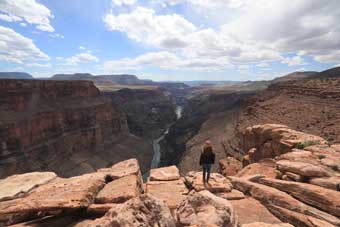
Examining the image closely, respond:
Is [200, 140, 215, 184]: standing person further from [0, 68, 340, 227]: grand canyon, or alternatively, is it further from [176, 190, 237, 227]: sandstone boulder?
[176, 190, 237, 227]: sandstone boulder

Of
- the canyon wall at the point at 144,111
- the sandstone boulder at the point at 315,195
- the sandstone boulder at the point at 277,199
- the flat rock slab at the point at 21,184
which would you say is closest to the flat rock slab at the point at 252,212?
the sandstone boulder at the point at 277,199

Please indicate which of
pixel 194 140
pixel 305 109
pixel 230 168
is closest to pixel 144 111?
pixel 194 140

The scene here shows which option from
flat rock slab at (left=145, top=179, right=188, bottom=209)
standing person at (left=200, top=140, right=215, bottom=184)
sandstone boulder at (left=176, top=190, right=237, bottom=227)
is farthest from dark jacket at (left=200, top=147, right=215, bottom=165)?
sandstone boulder at (left=176, top=190, right=237, bottom=227)

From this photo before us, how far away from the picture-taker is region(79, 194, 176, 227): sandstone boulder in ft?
19.6

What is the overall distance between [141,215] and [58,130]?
50.6 m

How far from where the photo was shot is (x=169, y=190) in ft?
38.7

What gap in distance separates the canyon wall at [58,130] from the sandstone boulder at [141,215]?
3725cm

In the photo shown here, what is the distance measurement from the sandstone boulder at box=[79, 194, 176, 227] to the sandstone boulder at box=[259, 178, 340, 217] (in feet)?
19.0

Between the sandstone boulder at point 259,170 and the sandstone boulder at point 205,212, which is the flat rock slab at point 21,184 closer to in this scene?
the sandstone boulder at point 205,212

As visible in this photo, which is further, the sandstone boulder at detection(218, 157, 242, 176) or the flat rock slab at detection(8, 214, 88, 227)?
the sandstone boulder at detection(218, 157, 242, 176)

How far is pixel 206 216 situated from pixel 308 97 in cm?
4668

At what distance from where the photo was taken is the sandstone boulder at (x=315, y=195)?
849 cm

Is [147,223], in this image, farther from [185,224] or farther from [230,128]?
[230,128]

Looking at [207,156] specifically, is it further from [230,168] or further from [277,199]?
[230,168]
